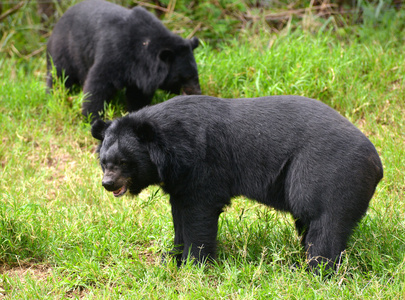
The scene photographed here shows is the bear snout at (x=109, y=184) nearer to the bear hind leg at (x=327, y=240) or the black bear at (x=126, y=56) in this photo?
the bear hind leg at (x=327, y=240)

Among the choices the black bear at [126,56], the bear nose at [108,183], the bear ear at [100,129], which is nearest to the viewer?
the bear nose at [108,183]

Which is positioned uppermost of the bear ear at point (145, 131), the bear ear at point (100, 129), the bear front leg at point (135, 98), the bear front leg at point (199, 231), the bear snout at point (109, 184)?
the bear ear at point (145, 131)

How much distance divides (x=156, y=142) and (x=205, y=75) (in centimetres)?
360

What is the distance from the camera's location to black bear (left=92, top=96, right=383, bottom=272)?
3.58 m

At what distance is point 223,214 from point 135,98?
9.06ft

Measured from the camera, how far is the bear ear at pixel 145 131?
3.69m

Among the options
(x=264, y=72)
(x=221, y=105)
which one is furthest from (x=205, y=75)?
(x=221, y=105)

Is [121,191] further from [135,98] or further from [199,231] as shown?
[135,98]

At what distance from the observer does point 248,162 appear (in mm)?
3867

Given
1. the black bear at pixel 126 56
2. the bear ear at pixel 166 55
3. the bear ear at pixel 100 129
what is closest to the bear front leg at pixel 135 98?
the black bear at pixel 126 56

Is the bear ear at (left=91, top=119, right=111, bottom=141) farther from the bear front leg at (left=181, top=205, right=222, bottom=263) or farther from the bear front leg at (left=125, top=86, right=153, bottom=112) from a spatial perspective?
the bear front leg at (left=125, top=86, right=153, bottom=112)

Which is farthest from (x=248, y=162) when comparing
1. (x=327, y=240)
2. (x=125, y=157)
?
(x=125, y=157)

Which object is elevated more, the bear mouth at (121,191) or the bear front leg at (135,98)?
the bear mouth at (121,191)

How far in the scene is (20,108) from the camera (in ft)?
23.1
